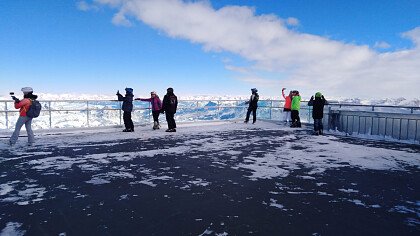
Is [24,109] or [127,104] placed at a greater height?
[127,104]

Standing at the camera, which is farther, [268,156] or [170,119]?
[170,119]

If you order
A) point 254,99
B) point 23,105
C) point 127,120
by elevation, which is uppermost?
point 254,99

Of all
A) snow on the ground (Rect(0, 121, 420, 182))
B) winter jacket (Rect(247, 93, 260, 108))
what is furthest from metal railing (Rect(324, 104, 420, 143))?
winter jacket (Rect(247, 93, 260, 108))

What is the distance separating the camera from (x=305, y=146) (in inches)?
365

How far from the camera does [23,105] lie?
8.50 m

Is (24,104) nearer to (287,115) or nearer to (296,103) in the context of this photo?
(296,103)

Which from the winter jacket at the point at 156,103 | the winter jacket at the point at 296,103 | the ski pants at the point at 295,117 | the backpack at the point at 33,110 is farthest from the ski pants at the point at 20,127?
the ski pants at the point at 295,117

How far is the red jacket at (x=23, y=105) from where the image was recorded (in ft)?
27.7

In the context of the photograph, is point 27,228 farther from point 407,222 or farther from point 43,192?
point 407,222

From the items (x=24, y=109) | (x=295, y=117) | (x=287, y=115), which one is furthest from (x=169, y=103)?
(x=287, y=115)

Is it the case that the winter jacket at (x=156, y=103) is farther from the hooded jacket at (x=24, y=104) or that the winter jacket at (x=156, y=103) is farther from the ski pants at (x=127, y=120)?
the hooded jacket at (x=24, y=104)

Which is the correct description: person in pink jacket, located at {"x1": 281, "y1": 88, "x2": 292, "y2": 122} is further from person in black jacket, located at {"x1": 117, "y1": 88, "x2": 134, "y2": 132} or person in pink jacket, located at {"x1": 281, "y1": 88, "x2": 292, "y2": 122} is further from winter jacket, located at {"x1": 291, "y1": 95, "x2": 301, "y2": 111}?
person in black jacket, located at {"x1": 117, "y1": 88, "x2": 134, "y2": 132}

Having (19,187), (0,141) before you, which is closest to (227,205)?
(19,187)

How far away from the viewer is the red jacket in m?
8.45
